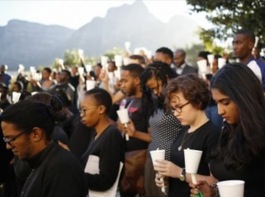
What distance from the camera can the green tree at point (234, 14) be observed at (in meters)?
13.8

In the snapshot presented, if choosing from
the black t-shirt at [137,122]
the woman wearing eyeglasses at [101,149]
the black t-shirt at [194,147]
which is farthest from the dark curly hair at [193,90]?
the black t-shirt at [137,122]

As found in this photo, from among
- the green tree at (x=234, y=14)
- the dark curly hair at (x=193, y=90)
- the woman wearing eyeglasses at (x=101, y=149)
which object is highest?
the green tree at (x=234, y=14)

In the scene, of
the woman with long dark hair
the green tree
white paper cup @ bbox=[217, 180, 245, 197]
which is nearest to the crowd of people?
the woman with long dark hair

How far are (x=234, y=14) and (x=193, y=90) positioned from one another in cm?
1190

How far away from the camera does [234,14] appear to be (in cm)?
1492

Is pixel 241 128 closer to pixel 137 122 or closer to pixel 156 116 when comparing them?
pixel 156 116

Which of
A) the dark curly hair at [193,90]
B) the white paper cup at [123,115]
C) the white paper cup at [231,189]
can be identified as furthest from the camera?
the white paper cup at [123,115]

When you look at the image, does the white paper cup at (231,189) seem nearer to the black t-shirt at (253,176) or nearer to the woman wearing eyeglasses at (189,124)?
the black t-shirt at (253,176)

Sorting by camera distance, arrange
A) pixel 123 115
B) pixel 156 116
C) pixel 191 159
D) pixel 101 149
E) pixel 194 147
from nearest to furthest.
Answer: pixel 191 159
pixel 194 147
pixel 101 149
pixel 156 116
pixel 123 115

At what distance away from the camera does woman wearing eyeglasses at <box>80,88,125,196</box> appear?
4070 millimetres

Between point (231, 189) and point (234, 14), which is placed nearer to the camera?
point (231, 189)

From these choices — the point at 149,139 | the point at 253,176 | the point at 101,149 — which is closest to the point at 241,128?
the point at 253,176

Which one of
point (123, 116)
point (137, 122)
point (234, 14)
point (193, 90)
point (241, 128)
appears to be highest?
point (234, 14)

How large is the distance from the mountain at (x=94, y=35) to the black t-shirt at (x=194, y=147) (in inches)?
200
